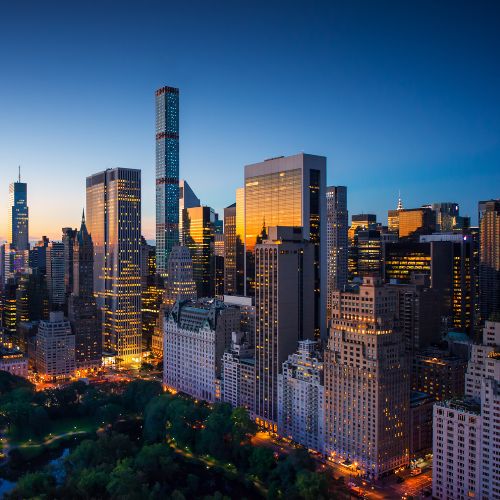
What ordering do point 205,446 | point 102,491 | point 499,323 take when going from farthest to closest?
point 205,446
point 499,323
point 102,491

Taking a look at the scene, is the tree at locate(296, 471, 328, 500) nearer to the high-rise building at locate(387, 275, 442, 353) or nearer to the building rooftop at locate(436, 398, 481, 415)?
the building rooftop at locate(436, 398, 481, 415)

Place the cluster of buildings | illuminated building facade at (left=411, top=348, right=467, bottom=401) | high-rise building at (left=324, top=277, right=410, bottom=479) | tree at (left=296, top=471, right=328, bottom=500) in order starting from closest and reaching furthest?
tree at (left=296, top=471, right=328, bottom=500)
the cluster of buildings
high-rise building at (left=324, top=277, right=410, bottom=479)
illuminated building facade at (left=411, top=348, right=467, bottom=401)

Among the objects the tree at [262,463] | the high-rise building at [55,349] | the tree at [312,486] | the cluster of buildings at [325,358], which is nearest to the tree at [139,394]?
the cluster of buildings at [325,358]

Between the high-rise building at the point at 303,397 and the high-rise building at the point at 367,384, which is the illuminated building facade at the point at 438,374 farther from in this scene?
the high-rise building at the point at 303,397

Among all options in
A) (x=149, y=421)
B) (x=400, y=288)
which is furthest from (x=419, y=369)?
(x=149, y=421)

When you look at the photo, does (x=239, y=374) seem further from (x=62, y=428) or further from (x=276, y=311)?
(x=62, y=428)

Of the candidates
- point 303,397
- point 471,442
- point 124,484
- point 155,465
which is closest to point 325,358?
point 303,397

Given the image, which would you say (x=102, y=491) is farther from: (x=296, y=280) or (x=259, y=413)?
(x=296, y=280)

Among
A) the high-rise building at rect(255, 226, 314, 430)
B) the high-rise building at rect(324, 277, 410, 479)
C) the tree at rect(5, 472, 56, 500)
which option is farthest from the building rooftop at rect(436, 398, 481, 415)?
Answer: the tree at rect(5, 472, 56, 500)
